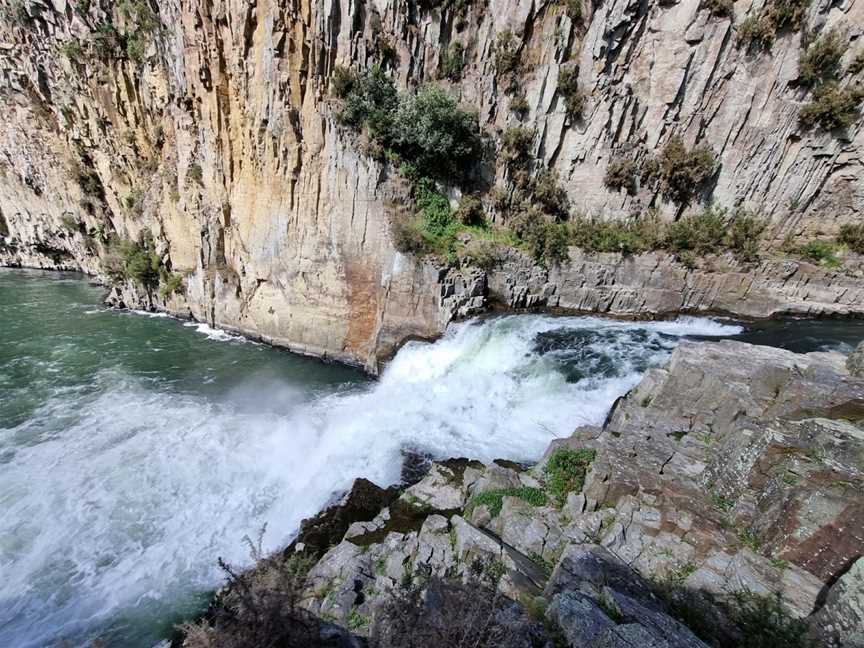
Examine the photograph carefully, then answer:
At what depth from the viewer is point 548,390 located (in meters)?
10.6

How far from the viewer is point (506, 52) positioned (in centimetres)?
1404

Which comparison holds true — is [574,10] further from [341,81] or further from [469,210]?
[341,81]

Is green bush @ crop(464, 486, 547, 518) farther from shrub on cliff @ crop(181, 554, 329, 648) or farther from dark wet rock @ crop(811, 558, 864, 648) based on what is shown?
shrub on cliff @ crop(181, 554, 329, 648)

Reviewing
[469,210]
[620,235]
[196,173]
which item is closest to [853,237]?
[620,235]

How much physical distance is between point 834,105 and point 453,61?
527 inches

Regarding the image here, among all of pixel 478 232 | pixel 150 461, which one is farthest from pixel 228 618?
pixel 478 232

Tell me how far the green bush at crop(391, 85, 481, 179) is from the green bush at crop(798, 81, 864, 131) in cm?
1183

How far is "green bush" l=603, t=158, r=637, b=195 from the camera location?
14789 mm

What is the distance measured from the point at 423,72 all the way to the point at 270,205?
8.04 metres

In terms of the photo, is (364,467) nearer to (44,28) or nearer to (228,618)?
(228,618)

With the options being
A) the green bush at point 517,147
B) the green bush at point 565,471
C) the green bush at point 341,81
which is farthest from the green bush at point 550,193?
the green bush at point 565,471

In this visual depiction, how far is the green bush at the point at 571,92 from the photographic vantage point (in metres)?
14.0

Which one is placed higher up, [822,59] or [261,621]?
[822,59]

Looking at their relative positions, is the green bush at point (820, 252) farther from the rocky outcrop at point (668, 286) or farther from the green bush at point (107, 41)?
the green bush at point (107, 41)
